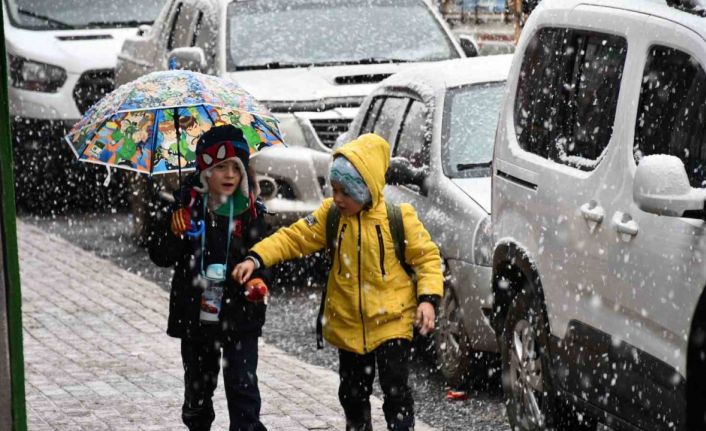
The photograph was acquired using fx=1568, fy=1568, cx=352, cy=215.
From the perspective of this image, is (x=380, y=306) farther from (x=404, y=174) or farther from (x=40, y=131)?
(x=40, y=131)

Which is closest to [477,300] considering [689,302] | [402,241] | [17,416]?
[402,241]

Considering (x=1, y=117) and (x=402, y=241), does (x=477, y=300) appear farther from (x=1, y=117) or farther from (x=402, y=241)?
(x=1, y=117)

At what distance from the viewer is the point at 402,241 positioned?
6.25m

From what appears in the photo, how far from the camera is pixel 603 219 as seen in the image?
234 inches

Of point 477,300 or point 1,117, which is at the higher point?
point 1,117

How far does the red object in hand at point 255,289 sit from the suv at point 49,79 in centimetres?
989

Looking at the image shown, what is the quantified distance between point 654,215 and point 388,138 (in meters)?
3.88

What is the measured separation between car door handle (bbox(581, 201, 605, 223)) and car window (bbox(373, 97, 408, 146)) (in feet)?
10.4

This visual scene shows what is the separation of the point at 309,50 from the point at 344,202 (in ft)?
21.5

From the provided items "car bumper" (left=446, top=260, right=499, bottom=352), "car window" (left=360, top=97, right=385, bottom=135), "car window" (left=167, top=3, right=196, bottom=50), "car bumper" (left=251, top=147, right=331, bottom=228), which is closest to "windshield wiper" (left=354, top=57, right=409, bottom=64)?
"car bumper" (left=251, top=147, right=331, bottom=228)

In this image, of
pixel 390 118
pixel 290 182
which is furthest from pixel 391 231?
pixel 290 182

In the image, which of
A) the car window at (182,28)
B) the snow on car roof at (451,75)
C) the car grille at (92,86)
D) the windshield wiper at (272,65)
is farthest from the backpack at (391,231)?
the car grille at (92,86)

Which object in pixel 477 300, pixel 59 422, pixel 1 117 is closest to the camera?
pixel 1 117

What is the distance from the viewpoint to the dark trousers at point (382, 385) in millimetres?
6301
